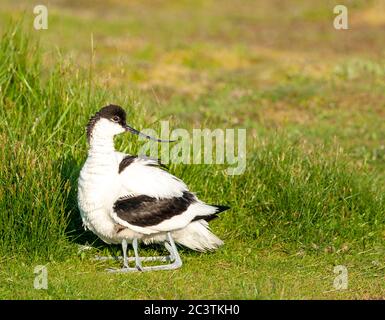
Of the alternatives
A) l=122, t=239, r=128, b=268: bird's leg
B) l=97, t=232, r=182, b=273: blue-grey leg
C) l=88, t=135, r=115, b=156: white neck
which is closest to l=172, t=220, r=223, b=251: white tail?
l=97, t=232, r=182, b=273: blue-grey leg

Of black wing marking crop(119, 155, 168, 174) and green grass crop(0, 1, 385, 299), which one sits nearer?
green grass crop(0, 1, 385, 299)

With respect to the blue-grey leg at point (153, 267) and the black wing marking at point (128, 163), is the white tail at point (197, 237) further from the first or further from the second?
the black wing marking at point (128, 163)

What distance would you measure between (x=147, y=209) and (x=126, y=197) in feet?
0.75

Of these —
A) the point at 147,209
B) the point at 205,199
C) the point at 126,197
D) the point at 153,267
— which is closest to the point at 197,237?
the point at 153,267

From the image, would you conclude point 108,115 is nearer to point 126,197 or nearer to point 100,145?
point 100,145

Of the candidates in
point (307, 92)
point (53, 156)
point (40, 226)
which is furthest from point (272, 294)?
point (307, 92)

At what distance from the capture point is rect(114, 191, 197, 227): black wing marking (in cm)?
784

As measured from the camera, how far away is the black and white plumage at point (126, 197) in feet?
25.6

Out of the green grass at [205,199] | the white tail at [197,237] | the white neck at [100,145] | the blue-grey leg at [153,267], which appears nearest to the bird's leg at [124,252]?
the blue-grey leg at [153,267]

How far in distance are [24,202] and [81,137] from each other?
1374mm

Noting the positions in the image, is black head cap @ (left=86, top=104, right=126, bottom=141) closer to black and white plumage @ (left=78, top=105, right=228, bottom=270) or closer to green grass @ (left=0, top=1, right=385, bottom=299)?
black and white plumage @ (left=78, top=105, right=228, bottom=270)

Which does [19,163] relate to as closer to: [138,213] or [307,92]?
[138,213]

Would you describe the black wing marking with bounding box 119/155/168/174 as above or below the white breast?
above

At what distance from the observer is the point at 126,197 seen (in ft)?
25.8
